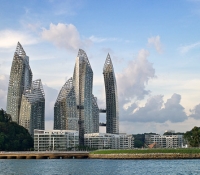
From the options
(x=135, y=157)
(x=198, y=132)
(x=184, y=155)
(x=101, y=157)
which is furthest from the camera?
(x=198, y=132)

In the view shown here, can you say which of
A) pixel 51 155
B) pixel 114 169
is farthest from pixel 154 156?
pixel 51 155

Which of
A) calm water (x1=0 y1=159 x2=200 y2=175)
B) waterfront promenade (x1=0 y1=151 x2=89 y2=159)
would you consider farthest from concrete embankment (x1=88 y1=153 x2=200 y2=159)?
calm water (x1=0 y1=159 x2=200 y2=175)

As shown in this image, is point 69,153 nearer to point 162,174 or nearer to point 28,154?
point 28,154

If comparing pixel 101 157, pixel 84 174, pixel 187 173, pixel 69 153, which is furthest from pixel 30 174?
pixel 69 153

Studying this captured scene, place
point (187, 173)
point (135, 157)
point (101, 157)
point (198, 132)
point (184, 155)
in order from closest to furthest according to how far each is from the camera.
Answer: point (187, 173)
point (184, 155)
point (135, 157)
point (101, 157)
point (198, 132)

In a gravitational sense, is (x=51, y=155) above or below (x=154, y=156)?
below

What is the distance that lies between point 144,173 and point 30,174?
74.2 ft

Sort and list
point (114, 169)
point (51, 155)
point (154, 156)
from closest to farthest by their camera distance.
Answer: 1. point (114, 169)
2. point (154, 156)
3. point (51, 155)

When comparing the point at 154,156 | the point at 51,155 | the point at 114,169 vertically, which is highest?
the point at 114,169

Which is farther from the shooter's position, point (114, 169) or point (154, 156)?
point (154, 156)

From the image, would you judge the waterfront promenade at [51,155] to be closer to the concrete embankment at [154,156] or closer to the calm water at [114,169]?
the concrete embankment at [154,156]

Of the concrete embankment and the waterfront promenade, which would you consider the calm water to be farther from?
the waterfront promenade

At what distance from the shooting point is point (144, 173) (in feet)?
292

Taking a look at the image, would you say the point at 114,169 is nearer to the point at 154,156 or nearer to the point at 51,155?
the point at 154,156
